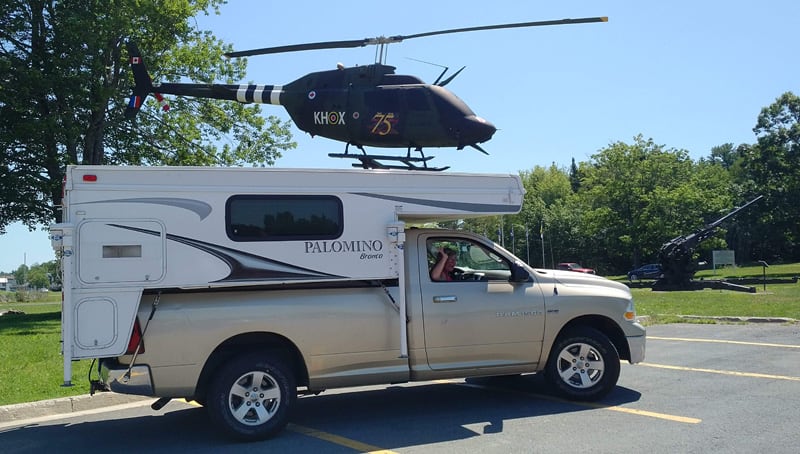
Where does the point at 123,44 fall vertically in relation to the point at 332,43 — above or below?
above

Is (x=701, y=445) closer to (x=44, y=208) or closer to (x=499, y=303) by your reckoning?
(x=499, y=303)

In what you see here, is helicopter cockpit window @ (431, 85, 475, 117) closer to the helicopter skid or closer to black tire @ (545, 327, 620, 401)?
the helicopter skid

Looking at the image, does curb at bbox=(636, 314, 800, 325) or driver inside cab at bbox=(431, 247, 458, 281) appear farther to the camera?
curb at bbox=(636, 314, 800, 325)

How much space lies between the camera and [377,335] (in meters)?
6.43

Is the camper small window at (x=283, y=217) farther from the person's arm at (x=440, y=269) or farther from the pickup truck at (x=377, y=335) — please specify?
the person's arm at (x=440, y=269)

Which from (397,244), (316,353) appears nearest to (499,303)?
(397,244)

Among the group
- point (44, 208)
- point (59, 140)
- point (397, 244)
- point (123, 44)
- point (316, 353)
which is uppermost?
point (123, 44)

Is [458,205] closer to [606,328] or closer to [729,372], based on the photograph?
[606,328]

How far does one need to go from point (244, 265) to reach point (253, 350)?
85cm

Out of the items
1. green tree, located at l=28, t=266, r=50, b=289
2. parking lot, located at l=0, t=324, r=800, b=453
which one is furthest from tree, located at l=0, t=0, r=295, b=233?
green tree, located at l=28, t=266, r=50, b=289

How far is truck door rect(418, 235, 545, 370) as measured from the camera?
6672mm

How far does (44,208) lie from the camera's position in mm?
23188

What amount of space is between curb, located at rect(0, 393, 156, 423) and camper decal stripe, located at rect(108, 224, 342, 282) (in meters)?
1.97

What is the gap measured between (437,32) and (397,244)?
433cm
